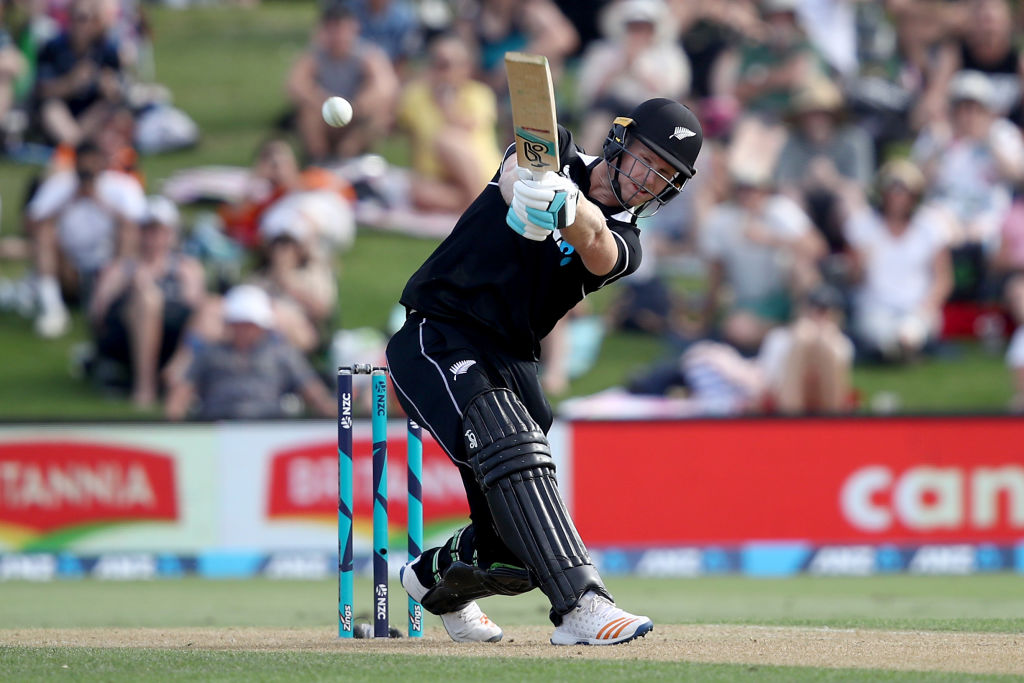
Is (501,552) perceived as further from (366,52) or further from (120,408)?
(366,52)

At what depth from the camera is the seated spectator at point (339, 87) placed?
47.3ft

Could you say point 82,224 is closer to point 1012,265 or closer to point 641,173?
point 1012,265

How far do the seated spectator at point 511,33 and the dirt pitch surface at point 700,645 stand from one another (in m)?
9.34

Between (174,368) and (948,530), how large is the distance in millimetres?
6148

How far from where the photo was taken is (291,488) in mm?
10898

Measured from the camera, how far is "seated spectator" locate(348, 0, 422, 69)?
15.9 metres

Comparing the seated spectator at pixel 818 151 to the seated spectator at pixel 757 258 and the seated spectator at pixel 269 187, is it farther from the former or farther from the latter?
the seated spectator at pixel 269 187

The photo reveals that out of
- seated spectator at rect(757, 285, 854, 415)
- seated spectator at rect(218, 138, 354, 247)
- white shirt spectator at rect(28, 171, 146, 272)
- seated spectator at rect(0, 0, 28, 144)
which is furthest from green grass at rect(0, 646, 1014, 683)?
seated spectator at rect(0, 0, 28, 144)

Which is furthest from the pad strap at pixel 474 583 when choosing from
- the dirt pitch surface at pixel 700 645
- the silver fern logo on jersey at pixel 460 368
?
the silver fern logo on jersey at pixel 460 368

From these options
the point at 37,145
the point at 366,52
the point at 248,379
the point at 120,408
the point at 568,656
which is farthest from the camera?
the point at 37,145

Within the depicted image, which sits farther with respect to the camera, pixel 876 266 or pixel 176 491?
pixel 876 266

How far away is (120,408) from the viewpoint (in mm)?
12492

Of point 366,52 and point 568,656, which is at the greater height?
point 366,52

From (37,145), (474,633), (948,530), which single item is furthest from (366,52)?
(474,633)
